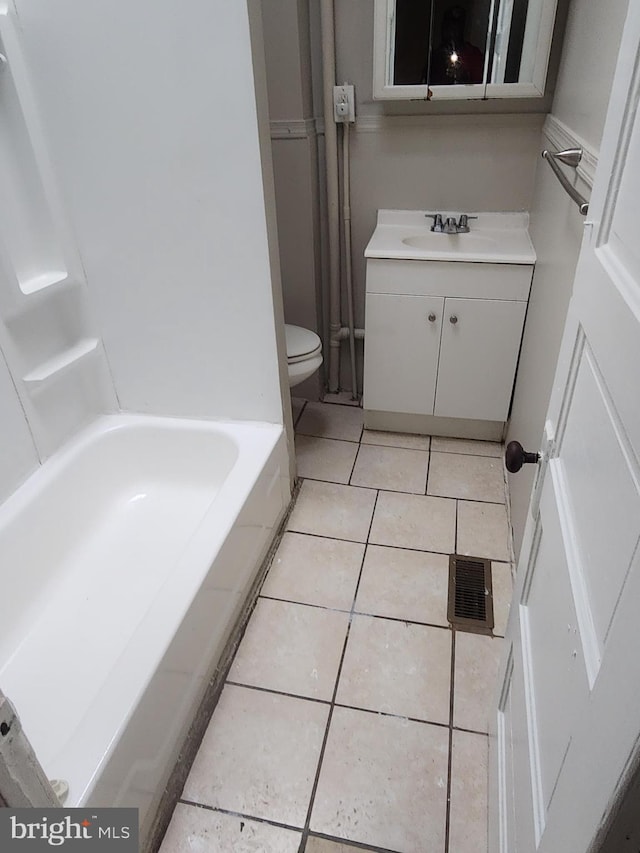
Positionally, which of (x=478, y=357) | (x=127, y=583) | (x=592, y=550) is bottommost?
(x=127, y=583)

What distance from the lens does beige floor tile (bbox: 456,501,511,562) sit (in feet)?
5.84

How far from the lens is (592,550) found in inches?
24.0

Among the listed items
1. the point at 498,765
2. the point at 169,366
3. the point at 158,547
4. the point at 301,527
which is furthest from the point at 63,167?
the point at 498,765

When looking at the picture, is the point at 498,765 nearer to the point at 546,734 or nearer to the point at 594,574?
the point at 546,734

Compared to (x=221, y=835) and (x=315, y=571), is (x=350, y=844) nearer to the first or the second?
(x=221, y=835)

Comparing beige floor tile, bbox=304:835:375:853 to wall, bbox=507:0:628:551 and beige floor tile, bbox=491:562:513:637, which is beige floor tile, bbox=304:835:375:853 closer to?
beige floor tile, bbox=491:562:513:637

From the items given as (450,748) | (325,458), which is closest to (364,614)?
(450,748)

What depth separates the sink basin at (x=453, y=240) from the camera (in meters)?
1.93

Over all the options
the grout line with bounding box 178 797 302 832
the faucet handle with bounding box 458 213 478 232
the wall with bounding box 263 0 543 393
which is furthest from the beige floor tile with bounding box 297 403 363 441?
the grout line with bounding box 178 797 302 832

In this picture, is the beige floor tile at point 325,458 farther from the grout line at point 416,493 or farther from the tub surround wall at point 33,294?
the tub surround wall at point 33,294

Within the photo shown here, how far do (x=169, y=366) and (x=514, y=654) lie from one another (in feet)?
4.31

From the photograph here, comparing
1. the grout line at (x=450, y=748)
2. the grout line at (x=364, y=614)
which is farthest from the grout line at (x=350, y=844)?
the grout line at (x=364, y=614)

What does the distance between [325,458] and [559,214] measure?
47.9 inches

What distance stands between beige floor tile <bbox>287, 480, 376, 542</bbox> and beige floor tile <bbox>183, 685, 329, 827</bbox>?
2.01 ft
